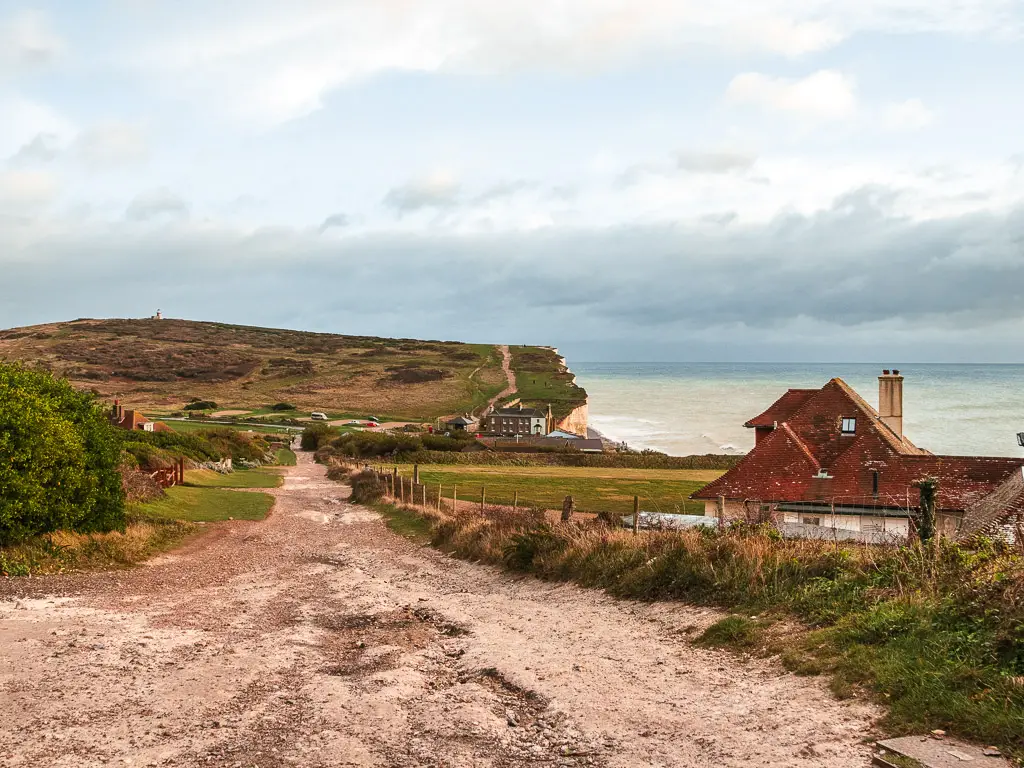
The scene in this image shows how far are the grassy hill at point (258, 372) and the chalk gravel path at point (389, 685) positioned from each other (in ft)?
333

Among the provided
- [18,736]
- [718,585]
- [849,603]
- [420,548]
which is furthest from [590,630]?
[420,548]

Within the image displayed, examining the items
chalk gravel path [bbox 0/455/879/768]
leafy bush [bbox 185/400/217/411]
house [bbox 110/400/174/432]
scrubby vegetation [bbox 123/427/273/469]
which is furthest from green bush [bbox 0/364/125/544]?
leafy bush [bbox 185/400/217/411]

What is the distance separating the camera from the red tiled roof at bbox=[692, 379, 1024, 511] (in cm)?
2402

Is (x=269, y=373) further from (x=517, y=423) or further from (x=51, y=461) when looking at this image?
(x=51, y=461)

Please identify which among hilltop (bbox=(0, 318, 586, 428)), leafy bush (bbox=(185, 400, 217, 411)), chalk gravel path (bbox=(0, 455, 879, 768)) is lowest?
chalk gravel path (bbox=(0, 455, 879, 768))

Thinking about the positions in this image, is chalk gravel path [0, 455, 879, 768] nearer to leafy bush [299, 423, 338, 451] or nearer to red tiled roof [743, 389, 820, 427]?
red tiled roof [743, 389, 820, 427]

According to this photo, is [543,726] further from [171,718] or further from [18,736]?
[18,736]

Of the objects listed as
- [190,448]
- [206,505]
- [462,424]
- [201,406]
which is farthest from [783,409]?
[201,406]

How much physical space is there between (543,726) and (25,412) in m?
15.8

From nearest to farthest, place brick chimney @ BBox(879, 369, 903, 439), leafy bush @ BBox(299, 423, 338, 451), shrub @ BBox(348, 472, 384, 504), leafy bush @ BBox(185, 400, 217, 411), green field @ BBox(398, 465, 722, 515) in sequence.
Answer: brick chimney @ BBox(879, 369, 903, 439) → shrub @ BBox(348, 472, 384, 504) → green field @ BBox(398, 465, 722, 515) → leafy bush @ BBox(299, 423, 338, 451) → leafy bush @ BBox(185, 400, 217, 411)

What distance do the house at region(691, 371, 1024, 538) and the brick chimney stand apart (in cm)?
4

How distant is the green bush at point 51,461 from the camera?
18.2 m

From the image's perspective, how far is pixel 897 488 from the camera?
24516mm

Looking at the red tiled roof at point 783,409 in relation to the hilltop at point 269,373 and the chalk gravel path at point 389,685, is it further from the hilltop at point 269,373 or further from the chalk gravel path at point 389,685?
the hilltop at point 269,373
